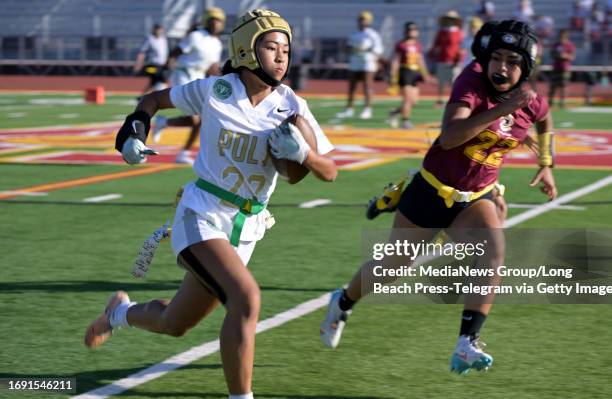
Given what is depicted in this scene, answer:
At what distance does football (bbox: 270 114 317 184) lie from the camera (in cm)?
557

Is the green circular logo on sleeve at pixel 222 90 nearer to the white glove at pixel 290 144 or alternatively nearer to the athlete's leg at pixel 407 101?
the white glove at pixel 290 144

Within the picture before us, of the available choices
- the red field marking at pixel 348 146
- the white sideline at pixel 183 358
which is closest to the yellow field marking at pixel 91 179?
the red field marking at pixel 348 146

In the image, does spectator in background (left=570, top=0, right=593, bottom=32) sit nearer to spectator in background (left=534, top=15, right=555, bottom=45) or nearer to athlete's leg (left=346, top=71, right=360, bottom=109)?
spectator in background (left=534, top=15, right=555, bottom=45)

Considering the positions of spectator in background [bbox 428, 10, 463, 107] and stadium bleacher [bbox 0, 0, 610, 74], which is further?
stadium bleacher [bbox 0, 0, 610, 74]

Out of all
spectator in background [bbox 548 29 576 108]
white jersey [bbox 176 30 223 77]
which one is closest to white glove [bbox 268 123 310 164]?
white jersey [bbox 176 30 223 77]

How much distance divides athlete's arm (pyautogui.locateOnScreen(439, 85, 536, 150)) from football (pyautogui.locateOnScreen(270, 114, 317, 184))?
1065mm

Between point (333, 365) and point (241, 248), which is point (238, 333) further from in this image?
point (333, 365)

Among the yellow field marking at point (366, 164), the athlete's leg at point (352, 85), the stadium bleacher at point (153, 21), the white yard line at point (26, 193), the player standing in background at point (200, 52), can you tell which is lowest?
the stadium bleacher at point (153, 21)

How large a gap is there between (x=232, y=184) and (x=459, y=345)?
1422mm

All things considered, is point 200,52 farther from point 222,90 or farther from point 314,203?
point 222,90

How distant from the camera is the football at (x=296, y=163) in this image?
18.3 ft

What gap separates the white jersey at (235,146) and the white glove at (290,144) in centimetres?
31

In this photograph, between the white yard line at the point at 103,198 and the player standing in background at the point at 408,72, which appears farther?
the player standing in background at the point at 408,72

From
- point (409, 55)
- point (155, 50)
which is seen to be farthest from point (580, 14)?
point (409, 55)
